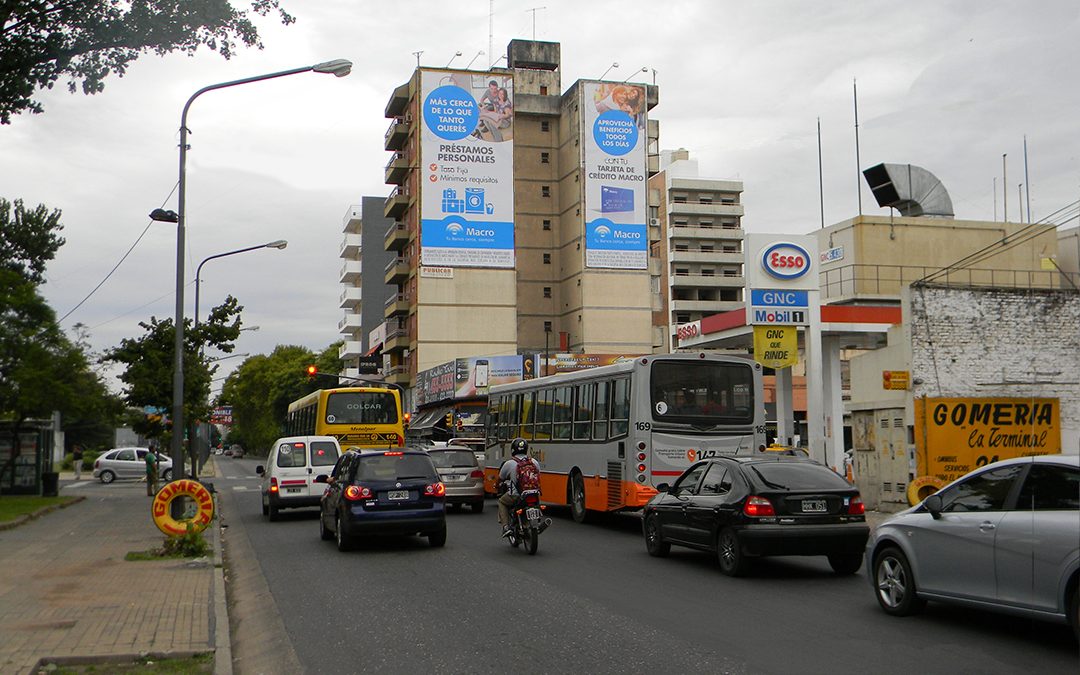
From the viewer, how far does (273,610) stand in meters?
11.6

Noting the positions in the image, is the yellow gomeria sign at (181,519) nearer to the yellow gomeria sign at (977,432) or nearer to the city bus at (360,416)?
the city bus at (360,416)

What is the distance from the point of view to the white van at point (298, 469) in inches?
922

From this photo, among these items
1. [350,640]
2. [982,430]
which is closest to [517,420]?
[982,430]

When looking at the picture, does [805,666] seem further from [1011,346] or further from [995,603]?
[1011,346]

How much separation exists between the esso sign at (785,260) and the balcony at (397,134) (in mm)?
49937

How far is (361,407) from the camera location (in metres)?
31.3

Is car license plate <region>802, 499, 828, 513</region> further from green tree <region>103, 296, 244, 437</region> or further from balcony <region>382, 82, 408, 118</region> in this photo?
balcony <region>382, 82, 408, 118</region>

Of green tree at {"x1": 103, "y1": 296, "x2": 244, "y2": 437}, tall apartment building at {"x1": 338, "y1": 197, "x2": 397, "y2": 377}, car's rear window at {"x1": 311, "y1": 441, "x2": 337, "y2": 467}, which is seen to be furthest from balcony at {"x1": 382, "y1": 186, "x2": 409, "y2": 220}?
car's rear window at {"x1": 311, "y1": 441, "x2": 337, "y2": 467}

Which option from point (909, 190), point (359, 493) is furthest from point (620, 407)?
Result: point (909, 190)

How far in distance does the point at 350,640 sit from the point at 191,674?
1.72 m

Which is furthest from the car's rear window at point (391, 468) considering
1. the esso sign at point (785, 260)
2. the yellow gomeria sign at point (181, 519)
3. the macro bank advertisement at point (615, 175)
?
the macro bank advertisement at point (615, 175)

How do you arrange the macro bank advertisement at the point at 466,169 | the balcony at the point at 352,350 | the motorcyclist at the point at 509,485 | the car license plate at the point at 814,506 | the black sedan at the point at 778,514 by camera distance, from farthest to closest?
the balcony at the point at 352,350 < the macro bank advertisement at the point at 466,169 < the motorcyclist at the point at 509,485 < the car license plate at the point at 814,506 < the black sedan at the point at 778,514

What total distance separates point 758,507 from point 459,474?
13170mm

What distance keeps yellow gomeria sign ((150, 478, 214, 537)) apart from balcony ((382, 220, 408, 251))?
5849 cm
